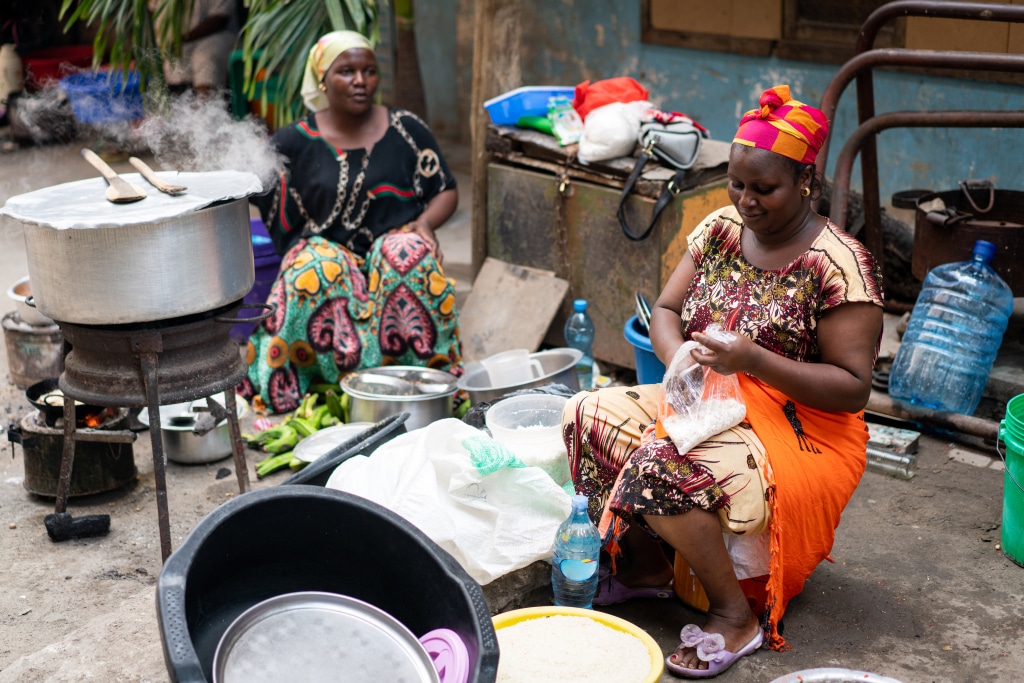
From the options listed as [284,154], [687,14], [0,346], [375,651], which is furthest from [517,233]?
[375,651]

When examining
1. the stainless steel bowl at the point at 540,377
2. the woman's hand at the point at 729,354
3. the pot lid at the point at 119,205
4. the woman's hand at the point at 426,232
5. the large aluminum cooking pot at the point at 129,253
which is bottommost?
the stainless steel bowl at the point at 540,377

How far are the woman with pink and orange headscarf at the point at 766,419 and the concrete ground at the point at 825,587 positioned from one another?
0.83ft

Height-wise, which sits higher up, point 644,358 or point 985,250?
point 985,250

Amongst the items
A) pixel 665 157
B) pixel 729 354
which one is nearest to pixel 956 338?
pixel 665 157

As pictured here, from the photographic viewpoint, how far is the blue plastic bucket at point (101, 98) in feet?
31.7

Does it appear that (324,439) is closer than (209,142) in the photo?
Yes

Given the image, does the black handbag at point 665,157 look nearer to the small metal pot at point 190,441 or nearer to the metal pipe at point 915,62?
the metal pipe at point 915,62

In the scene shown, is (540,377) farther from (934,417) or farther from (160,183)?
(160,183)

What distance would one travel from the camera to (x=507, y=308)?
5.57 meters

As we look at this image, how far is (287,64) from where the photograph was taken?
227 inches

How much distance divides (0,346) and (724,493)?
4660mm

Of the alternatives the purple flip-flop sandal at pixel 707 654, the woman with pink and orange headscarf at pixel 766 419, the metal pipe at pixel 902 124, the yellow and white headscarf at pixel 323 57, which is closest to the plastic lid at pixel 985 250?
the metal pipe at pixel 902 124

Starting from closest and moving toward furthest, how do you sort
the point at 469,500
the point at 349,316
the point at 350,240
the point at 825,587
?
the point at 469,500 → the point at 825,587 → the point at 349,316 → the point at 350,240

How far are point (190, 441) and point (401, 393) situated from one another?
3.07ft
